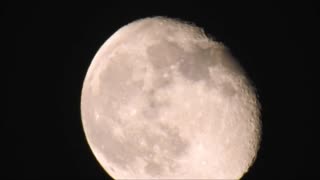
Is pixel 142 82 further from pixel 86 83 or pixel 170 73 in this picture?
pixel 86 83

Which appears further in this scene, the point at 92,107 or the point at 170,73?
the point at 92,107

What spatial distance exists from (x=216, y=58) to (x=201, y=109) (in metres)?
0.51

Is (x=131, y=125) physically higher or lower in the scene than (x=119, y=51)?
lower

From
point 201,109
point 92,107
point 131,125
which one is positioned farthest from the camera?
point 92,107

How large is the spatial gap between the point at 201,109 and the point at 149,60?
0.68m

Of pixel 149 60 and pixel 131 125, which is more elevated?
pixel 149 60

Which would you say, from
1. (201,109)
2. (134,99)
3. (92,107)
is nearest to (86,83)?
(92,107)

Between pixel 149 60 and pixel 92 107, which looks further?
pixel 92 107

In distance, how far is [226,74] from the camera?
4312mm

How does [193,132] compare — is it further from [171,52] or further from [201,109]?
[171,52]

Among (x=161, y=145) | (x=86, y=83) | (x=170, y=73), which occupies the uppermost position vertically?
(x=170, y=73)

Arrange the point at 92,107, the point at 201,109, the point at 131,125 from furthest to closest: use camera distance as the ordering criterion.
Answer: the point at 92,107 < the point at 131,125 < the point at 201,109

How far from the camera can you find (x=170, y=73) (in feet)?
14.1

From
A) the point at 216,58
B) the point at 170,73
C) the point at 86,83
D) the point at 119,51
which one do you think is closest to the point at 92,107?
the point at 86,83
